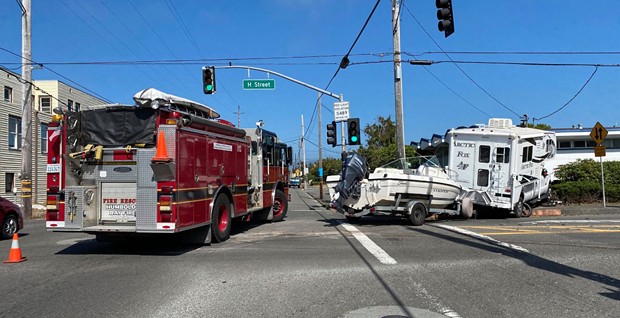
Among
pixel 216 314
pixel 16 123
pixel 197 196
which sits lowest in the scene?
pixel 216 314

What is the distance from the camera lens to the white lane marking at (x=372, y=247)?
847 cm

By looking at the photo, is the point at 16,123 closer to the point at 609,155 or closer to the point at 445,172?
the point at 445,172

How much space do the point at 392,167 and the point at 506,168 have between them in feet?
12.4

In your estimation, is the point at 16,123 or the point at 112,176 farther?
the point at 16,123

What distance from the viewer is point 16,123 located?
29.7m

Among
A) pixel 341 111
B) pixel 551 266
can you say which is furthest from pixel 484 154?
pixel 551 266

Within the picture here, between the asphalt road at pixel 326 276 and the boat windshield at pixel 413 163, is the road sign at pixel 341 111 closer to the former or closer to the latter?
the boat windshield at pixel 413 163

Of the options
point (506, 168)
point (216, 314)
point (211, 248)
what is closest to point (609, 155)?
point (506, 168)

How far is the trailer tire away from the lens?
45.1 feet

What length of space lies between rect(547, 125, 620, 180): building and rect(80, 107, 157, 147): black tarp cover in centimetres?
3213

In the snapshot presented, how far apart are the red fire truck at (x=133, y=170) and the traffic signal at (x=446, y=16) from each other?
6276mm

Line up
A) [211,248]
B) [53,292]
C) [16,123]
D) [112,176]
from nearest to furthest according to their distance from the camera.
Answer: [53,292] → [112,176] → [211,248] → [16,123]

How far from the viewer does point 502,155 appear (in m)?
15.7

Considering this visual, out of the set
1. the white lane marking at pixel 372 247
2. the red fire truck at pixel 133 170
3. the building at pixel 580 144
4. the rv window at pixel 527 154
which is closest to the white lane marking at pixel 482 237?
the white lane marking at pixel 372 247
